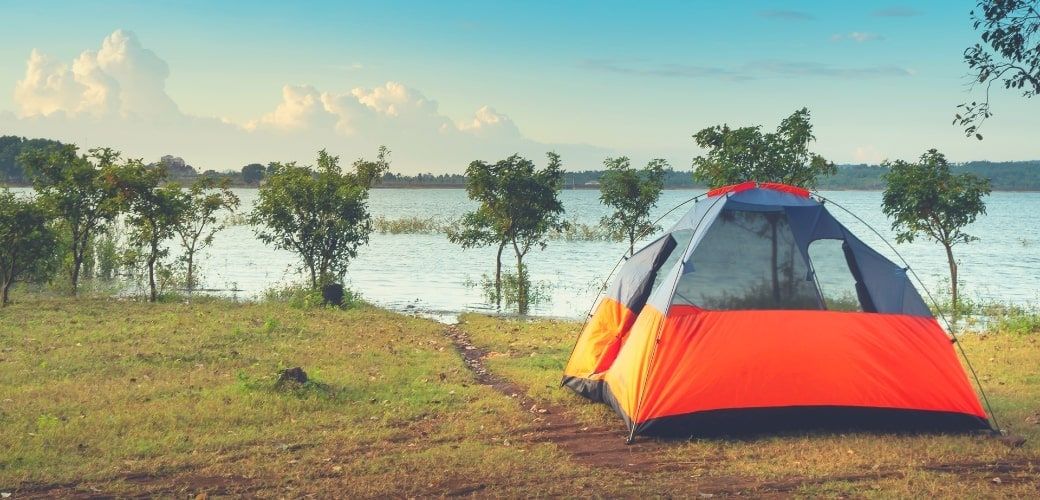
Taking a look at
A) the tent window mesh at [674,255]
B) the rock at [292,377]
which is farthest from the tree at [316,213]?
the tent window mesh at [674,255]

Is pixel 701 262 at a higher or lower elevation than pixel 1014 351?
higher

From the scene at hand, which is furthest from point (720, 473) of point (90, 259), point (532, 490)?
point (90, 259)

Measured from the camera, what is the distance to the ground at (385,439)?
7.70 m

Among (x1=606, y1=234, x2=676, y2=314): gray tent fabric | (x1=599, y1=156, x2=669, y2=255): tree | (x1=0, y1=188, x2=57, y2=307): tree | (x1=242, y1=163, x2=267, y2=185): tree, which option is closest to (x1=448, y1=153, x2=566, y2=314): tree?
(x1=599, y1=156, x2=669, y2=255): tree

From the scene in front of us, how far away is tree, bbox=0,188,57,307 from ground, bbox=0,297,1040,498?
741cm

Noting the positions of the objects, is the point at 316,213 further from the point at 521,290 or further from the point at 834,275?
the point at 834,275

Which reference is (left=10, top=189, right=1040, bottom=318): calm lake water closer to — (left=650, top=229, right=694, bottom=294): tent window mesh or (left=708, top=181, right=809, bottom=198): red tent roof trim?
(left=650, top=229, right=694, bottom=294): tent window mesh

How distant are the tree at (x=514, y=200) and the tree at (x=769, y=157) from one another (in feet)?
24.7

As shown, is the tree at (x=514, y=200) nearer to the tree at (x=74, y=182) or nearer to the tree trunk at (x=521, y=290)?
the tree trunk at (x=521, y=290)

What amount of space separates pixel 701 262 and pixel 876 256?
2.12 m

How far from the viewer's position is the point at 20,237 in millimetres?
21234

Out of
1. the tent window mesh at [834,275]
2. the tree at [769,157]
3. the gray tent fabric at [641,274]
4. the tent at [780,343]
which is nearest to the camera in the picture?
the tent at [780,343]

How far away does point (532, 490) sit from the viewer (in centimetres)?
754

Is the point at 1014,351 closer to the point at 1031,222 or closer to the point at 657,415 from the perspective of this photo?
the point at 657,415
